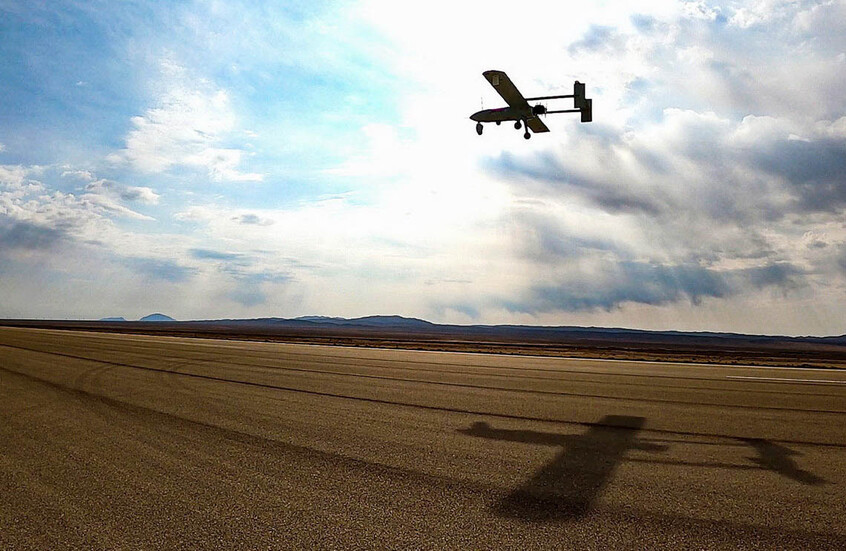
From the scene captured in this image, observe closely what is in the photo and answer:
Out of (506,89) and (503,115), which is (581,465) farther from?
(503,115)

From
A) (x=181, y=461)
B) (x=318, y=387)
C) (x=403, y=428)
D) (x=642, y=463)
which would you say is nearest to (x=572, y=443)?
(x=642, y=463)

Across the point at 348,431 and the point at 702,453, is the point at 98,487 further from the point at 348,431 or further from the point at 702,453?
the point at 702,453

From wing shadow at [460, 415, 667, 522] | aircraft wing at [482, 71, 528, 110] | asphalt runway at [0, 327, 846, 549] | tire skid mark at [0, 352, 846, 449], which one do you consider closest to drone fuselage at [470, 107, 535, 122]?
aircraft wing at [482, 71, 528, 110]

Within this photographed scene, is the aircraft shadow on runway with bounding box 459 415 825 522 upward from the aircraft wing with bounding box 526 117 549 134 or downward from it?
downward

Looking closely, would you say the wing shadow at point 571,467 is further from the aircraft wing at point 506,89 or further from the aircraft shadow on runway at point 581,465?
the aircraft wing at point 506,89

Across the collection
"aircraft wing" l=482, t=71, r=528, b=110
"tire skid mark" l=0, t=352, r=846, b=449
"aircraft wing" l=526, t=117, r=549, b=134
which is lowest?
"tire skid mark" l=0, t=352, r=846, b=449

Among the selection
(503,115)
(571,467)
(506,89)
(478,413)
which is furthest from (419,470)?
(503,115)

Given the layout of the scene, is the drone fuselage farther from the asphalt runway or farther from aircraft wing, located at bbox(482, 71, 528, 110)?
the asphalt runway

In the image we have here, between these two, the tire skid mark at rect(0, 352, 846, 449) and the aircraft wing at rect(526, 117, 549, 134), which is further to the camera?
the aircraft wing at rect(526, 117, 549, 134)
